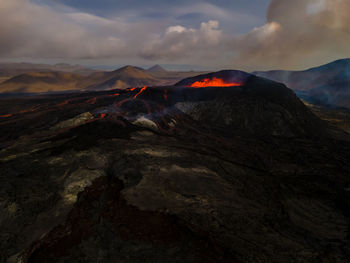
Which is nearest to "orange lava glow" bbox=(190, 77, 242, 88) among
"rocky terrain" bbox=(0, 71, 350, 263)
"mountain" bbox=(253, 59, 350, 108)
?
"rocky terrain" bbox=(0, 71, 350, 263)

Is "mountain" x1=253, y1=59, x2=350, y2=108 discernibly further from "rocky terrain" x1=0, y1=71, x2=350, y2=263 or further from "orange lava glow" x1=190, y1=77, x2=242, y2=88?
"rocky terrain" x1=0, y1=71, x2=350, y2=263

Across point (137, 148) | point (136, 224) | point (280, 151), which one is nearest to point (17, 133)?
point (137, 148)

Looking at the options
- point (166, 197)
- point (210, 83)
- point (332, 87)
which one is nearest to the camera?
point (166, 197)

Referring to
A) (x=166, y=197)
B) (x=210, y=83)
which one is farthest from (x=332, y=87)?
(x=166, y=197)

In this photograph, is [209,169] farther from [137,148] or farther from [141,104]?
[141,104]

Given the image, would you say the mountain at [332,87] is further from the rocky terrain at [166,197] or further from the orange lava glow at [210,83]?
the rocky terrain at [166,197]

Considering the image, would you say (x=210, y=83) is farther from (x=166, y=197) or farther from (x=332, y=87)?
(x=332, y=87)

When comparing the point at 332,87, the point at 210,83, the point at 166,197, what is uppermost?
the point at 332,87

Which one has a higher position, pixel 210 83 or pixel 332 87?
pixel 332 87

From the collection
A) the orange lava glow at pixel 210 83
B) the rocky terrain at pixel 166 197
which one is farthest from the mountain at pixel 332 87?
the rocky terrain at pixel 166 197

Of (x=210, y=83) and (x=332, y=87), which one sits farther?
(x=332, y=87)
